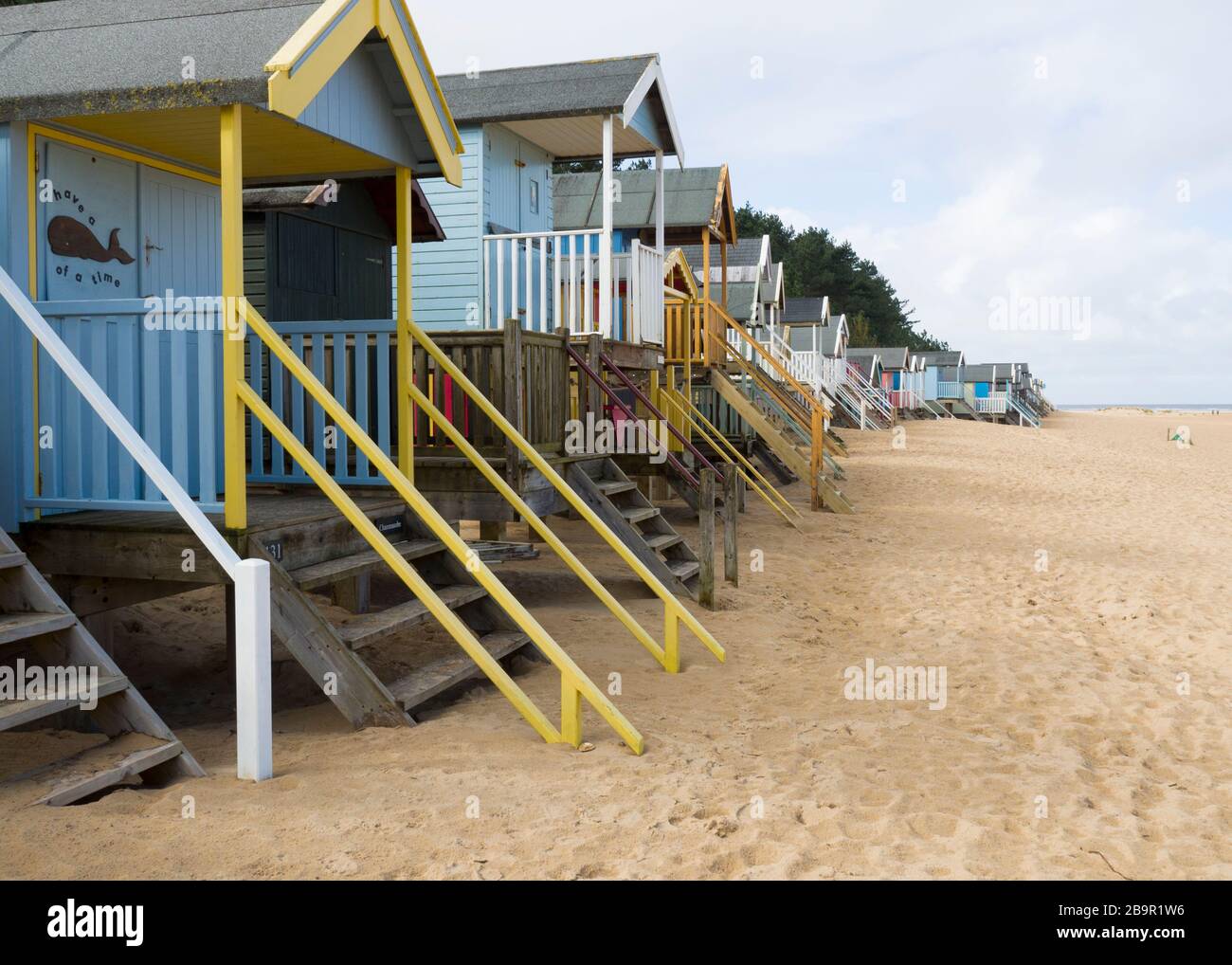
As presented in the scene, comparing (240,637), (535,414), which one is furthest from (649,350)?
(240,637)

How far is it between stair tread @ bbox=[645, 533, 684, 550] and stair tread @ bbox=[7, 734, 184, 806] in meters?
5.35

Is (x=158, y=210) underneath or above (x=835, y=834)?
above

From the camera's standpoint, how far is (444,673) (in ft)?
20.6

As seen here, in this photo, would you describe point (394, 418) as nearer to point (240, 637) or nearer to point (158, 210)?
point (158, 210)

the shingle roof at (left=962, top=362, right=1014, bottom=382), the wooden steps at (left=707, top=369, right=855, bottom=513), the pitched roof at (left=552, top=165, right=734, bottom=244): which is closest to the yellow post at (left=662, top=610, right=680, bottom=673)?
the wooden steps at (left=707, top=369, right=855, bottom=513)

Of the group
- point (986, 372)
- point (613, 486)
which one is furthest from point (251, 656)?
point (986, 372)

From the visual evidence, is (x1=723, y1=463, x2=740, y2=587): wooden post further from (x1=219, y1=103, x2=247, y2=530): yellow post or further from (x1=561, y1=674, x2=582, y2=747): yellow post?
(x1=219, y1=103, x2=247, y2=530): yellow post

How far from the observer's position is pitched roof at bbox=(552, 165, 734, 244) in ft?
86.7

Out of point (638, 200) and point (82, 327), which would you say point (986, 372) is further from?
point (82, 327)

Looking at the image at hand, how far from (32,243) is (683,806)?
4.83m

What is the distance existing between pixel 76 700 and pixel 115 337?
2507 mm

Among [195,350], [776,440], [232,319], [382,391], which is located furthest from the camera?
[776,440]

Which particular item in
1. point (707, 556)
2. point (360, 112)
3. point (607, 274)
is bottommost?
point (707, 556)
